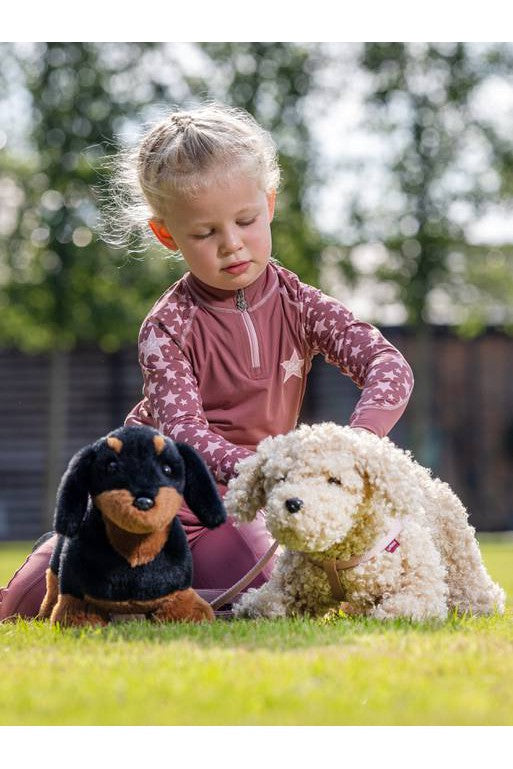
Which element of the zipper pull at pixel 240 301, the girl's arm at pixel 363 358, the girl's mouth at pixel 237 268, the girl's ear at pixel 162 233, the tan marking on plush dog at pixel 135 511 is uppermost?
the girl's ear at pixel 162 233

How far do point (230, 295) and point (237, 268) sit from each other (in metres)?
0.15

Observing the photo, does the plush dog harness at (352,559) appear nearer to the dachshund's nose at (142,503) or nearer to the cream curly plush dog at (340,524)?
the cream curly plush dog at (340,524)

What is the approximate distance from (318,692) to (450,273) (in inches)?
353

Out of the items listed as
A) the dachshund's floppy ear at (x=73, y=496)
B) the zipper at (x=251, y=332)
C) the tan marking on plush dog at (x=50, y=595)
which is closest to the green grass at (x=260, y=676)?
the dachshund's floppy ear at (x=73, y=496)

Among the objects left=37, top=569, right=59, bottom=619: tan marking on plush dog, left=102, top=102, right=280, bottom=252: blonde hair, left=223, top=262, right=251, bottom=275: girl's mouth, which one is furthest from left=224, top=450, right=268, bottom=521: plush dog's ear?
left=102, top=102, right=280, bottom=252: blonde hair

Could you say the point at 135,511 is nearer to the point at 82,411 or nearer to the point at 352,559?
the point at 352,559

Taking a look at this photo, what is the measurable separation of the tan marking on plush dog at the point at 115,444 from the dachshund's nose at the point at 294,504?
0.35 meters

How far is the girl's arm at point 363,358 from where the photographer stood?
99.8 inches

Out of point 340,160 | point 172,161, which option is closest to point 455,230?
point 340,160

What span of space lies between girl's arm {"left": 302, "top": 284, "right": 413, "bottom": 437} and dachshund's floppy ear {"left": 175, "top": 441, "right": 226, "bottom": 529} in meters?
0.38

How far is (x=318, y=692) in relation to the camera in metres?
1.61

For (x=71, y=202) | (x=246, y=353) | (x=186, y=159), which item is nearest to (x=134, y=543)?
(x=246, y=353)

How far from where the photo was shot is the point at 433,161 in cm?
1006

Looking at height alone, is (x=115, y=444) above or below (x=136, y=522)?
above
